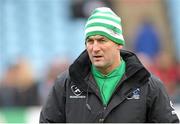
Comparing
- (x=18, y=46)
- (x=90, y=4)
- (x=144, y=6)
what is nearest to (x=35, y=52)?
(x=18, y=46)

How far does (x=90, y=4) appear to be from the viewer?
15.5 m

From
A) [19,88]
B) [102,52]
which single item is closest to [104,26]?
[102,52]

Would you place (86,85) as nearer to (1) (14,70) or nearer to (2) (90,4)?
(1) (14,70)

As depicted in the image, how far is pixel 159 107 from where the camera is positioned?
5.58 m

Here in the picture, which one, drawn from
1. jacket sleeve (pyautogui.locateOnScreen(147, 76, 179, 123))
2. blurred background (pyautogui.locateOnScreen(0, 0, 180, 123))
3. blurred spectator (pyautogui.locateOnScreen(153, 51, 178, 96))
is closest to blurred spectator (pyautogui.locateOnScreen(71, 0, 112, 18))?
blurred background (pyautogui.locateOnScreen(0, 0, 180, 123))

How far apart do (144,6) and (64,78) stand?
36.3ft

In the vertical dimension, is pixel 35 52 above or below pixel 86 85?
below

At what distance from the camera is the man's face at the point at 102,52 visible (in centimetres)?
554

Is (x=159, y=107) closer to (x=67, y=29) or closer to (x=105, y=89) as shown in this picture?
(x=105, y=89)

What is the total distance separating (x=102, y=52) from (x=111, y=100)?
365mm

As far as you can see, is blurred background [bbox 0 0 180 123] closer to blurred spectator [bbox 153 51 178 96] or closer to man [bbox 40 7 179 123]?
blurred spectator [bbox 153 51 178 96]

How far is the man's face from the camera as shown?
5535mm

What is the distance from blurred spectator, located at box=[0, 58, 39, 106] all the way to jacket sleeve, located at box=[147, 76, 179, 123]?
671cm

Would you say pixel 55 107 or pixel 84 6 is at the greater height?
pixel 55 107
